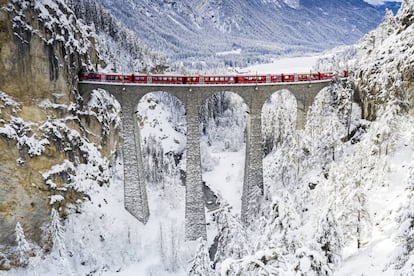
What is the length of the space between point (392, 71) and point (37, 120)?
132 ft

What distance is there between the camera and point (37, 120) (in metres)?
39.4

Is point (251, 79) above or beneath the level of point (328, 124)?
above

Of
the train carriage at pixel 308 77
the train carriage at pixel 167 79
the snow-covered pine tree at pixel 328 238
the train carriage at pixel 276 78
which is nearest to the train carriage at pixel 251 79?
the train carriage at pixel 276 78

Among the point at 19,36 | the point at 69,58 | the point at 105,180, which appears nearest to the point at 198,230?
the point at 105,180

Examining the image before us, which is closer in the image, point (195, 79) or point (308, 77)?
point (195, 79)

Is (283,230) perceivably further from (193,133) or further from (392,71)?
(392,71)

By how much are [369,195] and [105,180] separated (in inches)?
1345

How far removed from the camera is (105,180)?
4934cm

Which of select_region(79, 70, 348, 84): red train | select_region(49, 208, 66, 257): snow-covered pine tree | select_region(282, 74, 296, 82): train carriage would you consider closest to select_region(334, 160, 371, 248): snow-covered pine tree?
select_region(79, 70, 348, 84): red train

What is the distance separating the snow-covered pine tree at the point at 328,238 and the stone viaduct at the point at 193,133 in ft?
87.6

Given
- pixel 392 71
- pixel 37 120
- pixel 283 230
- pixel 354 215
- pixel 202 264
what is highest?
pixel 392 71

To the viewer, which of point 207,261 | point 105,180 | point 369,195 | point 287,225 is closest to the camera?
point 287,225

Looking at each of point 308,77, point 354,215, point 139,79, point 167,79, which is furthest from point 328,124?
point 139,79

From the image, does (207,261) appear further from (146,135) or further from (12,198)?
(146,135)
